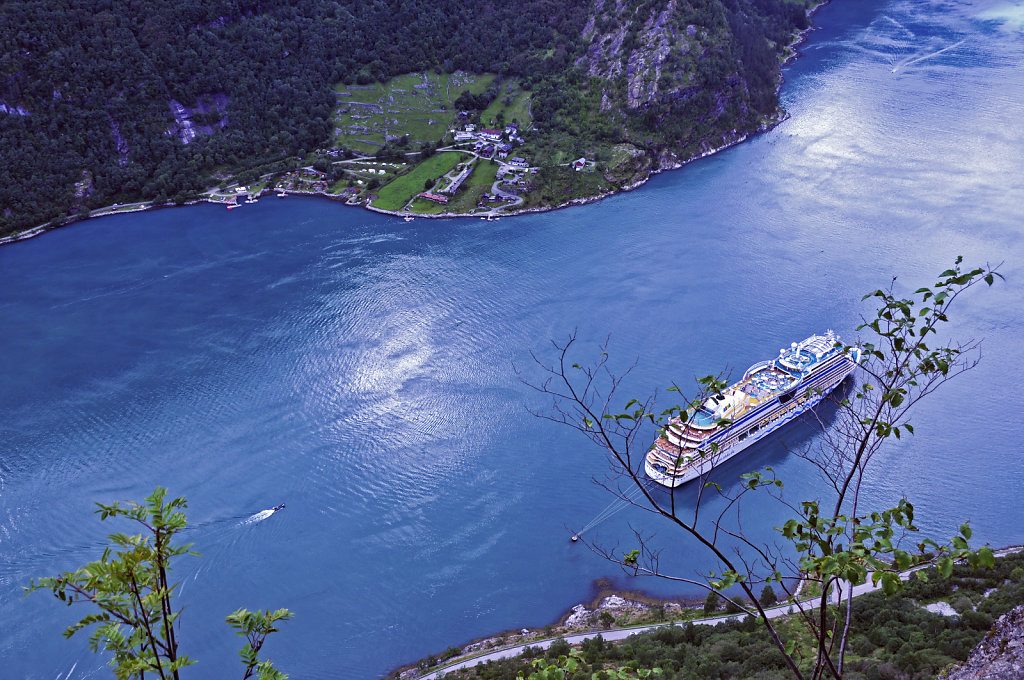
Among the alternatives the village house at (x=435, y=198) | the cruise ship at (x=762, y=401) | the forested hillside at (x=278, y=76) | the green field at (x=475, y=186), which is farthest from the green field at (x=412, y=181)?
the cruise ship at (x=762, y=401)

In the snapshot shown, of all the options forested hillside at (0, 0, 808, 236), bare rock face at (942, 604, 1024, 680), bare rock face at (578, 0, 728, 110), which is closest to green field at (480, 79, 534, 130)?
forested hillside at (0, 0, 808, 236)

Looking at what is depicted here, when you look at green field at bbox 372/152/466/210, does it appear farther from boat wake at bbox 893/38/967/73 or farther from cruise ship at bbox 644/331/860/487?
boat wake at bbox 893/38/967/73

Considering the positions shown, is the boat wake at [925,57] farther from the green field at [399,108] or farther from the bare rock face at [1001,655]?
the bare rock face at [1001,655]

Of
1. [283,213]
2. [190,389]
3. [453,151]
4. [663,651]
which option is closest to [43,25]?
[283,213]

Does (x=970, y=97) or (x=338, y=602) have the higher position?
(x=970, y=97)

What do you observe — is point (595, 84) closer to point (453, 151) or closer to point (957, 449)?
point (453, 151)
